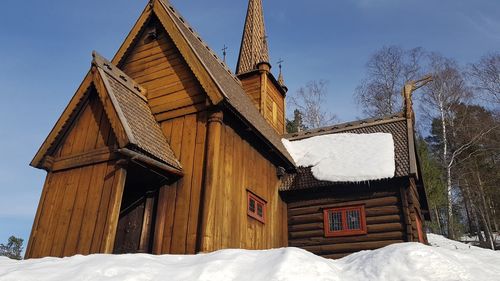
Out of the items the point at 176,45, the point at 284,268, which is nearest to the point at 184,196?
the point at 176,45

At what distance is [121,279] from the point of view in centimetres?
451

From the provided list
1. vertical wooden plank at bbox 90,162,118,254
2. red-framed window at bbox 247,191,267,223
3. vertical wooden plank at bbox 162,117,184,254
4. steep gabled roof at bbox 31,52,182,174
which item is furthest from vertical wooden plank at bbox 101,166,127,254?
red-framed window at bbox 247,191,267,223

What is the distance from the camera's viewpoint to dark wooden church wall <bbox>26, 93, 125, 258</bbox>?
8047mm

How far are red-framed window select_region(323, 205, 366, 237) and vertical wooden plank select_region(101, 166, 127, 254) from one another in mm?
6820

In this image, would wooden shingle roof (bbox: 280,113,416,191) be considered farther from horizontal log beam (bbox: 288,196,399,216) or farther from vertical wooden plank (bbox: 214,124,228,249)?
vertical wooden plank (bbox: 214,124,228,249)

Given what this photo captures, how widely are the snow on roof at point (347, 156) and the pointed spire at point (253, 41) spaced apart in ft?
21.0

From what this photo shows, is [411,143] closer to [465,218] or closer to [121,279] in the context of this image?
[121,279]

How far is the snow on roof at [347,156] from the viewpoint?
40.0ft

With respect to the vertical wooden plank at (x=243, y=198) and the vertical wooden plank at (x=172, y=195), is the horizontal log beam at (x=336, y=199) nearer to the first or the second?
the vertical wooden plank at (x=243, y=198)

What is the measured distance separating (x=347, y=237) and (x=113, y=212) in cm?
720

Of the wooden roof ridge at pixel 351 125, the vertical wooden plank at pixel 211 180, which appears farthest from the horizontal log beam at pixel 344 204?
the vertical wooden plank at pixel 211 180

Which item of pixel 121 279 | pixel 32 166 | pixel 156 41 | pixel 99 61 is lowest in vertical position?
pixel 121 279

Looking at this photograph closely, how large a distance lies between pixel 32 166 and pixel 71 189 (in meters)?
1.61

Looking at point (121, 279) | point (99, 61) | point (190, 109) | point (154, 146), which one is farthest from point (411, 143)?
point (121, 279)
